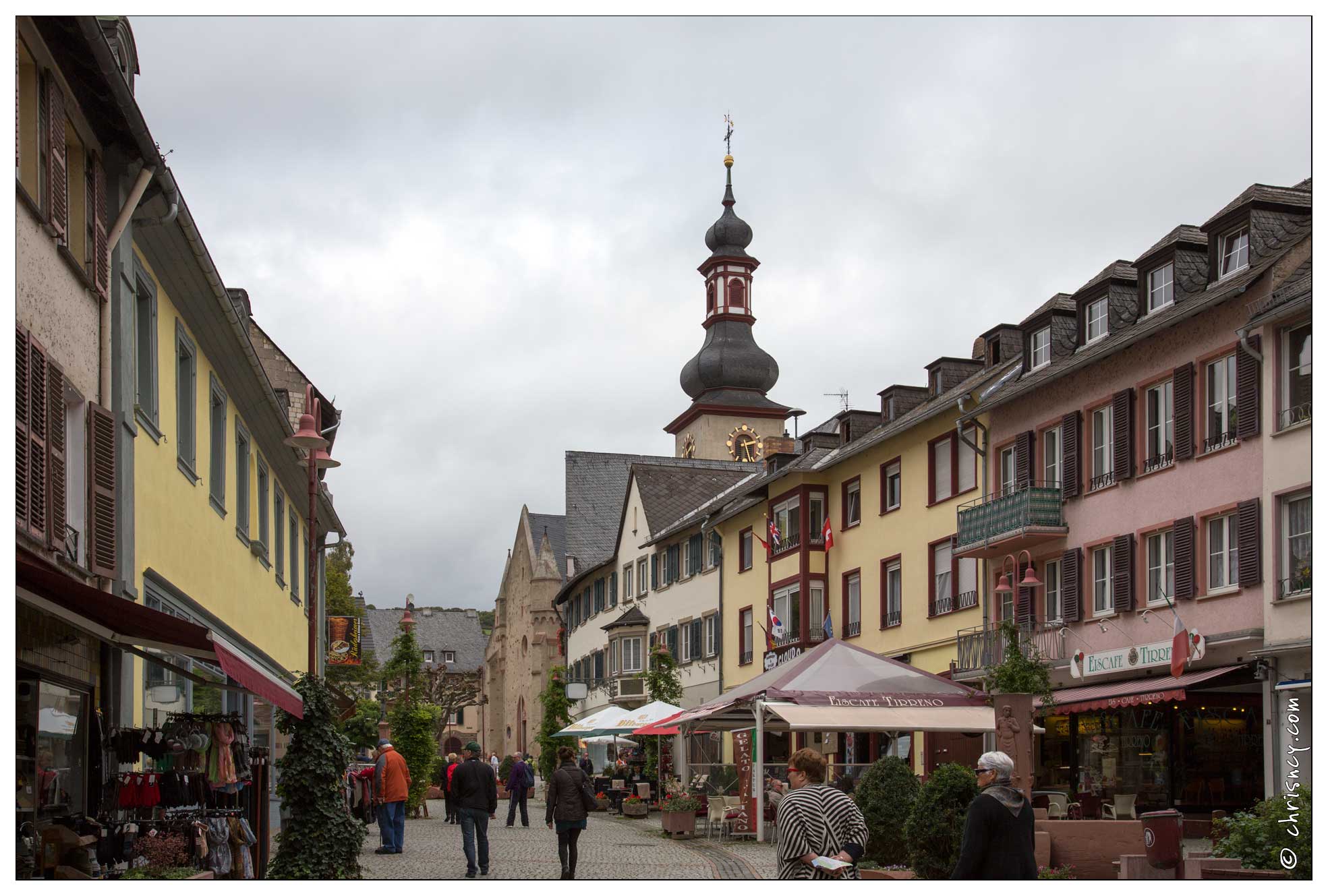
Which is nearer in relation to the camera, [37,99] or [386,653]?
[37,99]

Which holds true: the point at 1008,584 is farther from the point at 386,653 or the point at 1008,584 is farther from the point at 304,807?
the point at 386,653

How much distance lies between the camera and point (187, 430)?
18.3 m

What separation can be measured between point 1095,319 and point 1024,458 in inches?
128

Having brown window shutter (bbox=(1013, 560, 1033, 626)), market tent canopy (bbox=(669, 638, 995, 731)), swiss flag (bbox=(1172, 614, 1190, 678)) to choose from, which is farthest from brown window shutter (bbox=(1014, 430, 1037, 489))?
market tent canopy (bbox=(669, 638, 995, 731))

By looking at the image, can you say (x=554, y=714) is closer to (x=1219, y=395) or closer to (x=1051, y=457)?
(x=1051, y=457)

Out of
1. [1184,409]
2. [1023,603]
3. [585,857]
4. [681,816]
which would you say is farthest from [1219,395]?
[585,857]

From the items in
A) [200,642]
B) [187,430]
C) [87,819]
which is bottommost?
[87,819]

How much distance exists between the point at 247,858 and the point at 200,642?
414 cm

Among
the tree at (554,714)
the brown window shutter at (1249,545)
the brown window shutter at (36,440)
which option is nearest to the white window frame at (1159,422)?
the brown window shutter at (1249,545)

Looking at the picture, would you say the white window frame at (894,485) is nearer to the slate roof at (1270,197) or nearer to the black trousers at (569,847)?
the slate roof at (1270,197)

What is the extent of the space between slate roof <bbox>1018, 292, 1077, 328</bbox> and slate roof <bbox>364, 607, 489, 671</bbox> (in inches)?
3685

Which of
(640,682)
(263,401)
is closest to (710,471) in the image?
(640,682)

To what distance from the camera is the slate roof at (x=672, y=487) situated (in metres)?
60.3

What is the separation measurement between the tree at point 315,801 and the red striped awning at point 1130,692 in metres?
14.9
